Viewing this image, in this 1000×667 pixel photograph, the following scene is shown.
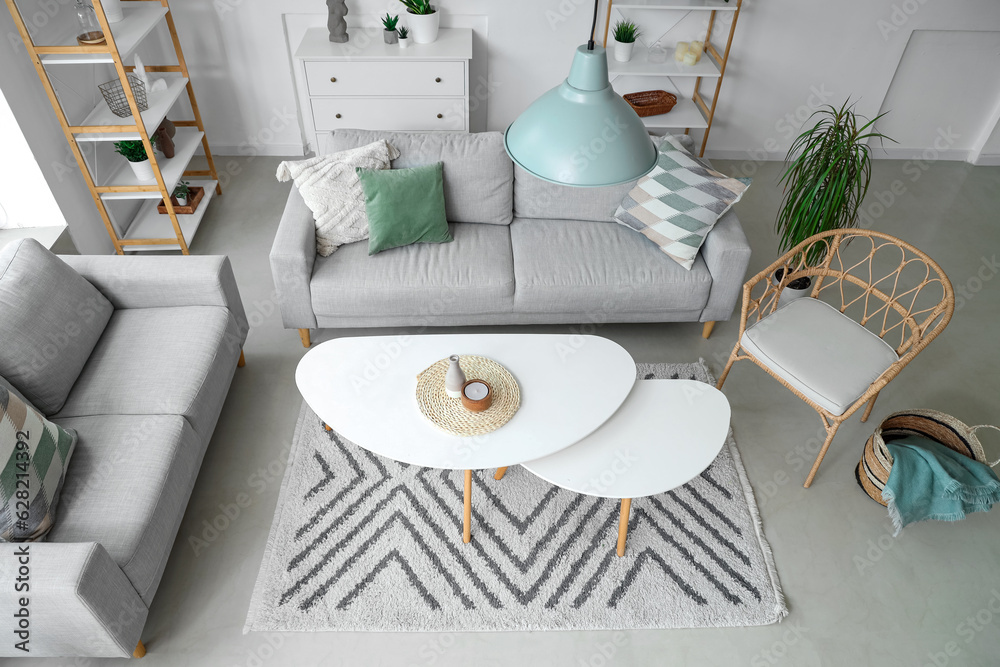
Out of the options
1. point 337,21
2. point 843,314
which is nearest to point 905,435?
point 843,314

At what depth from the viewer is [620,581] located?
2.35 meters

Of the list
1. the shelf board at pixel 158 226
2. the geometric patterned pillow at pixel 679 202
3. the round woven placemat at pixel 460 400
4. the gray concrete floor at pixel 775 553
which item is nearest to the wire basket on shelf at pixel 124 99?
the shelf board at pixel 158 226

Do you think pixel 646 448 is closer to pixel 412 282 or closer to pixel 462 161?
pixel 412 282

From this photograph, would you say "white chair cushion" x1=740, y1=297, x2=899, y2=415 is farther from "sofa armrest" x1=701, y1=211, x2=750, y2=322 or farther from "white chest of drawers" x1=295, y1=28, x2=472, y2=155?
"white chest of drawers" x1=295, y1=28, x2=472, y2=155

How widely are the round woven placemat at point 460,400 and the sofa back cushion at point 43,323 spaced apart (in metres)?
1.24

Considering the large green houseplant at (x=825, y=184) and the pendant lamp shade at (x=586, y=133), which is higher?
the pendant lamp shade at (x=586, y=133)

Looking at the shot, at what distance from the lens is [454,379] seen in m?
2.26

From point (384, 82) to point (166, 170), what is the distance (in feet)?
4.10

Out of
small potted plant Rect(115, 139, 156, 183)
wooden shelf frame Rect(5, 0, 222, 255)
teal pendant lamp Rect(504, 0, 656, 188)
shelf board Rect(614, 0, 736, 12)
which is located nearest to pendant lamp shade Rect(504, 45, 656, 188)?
teal pendant lamp Rect(504, 0, 656, 188)

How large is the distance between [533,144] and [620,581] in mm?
1582

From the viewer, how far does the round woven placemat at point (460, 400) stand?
2.24 meters

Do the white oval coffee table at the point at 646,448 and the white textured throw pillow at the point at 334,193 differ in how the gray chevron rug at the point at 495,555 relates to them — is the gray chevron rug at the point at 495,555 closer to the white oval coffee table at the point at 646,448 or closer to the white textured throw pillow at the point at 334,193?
the white oval coffee table at the point at 646,448

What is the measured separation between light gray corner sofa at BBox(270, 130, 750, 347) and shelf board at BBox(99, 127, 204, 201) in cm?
87

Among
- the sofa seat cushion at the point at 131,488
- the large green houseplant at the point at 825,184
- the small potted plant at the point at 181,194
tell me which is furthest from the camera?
the small potted plant at the point at 181,194
